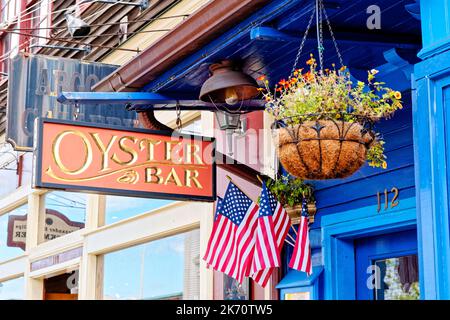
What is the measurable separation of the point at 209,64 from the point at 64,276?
8.16 meters

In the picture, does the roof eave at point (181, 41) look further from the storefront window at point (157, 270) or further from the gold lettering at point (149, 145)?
the storefront window at point (157, 270)

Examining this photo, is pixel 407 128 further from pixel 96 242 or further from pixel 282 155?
pixel 96 242

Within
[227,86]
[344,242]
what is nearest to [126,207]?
[344,242]

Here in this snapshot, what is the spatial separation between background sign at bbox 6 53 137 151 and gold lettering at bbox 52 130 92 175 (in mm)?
3245

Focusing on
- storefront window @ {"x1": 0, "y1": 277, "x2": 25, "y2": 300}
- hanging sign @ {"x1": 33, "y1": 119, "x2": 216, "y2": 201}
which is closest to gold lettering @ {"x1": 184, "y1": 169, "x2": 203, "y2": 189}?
hanging sign @ {"x1": 33, "y1": 119, "x2": 216, "y2": 201}

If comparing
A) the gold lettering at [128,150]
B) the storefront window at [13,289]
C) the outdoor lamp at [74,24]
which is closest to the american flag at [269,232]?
the gold lettering at [128,150]

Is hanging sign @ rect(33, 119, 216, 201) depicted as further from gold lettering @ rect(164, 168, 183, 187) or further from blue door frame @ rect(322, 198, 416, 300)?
blue door frame @ rect(322, 198, 416, 300)

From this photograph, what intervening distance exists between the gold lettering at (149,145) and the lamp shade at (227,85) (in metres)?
0.73

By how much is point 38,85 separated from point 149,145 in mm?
3930

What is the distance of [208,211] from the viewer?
9500mm

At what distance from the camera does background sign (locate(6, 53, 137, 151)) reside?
422 inches

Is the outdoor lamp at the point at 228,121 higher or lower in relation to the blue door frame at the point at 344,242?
higher

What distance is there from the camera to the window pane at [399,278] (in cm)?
705

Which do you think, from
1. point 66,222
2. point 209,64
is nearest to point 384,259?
point 209,64
